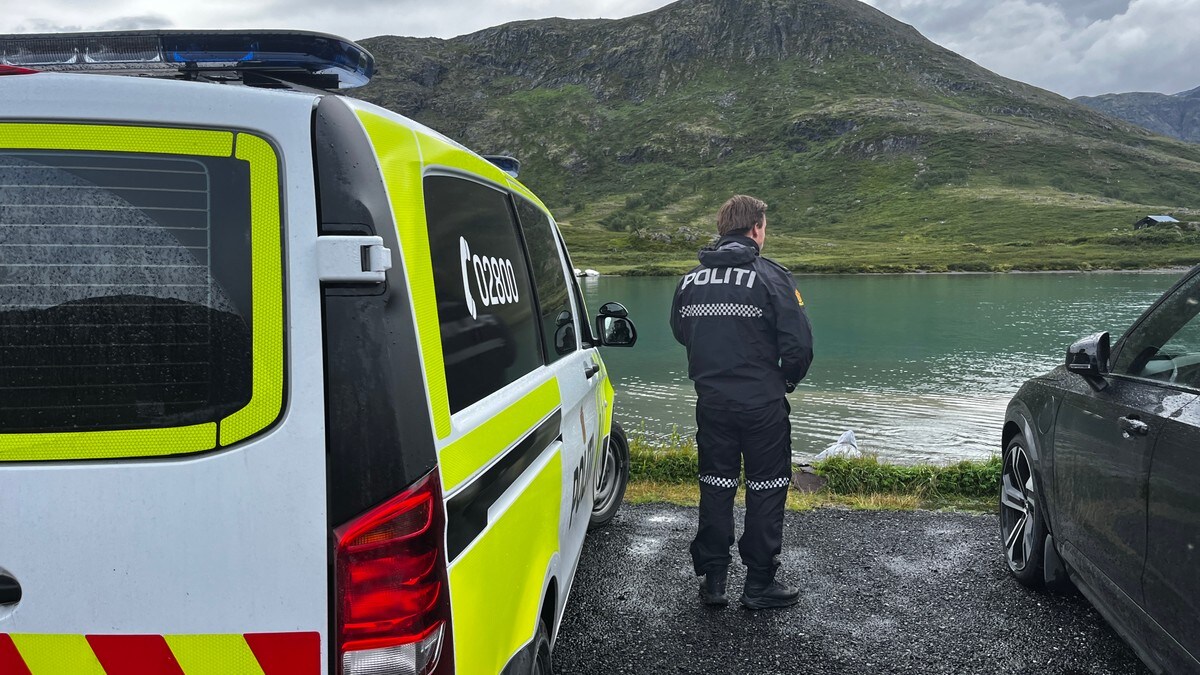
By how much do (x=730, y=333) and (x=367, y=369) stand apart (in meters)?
2.60

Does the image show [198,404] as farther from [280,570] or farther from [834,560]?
[834,560]

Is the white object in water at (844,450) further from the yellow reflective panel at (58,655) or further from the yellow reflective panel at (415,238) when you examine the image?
the yellow reflective panel at (58,655)

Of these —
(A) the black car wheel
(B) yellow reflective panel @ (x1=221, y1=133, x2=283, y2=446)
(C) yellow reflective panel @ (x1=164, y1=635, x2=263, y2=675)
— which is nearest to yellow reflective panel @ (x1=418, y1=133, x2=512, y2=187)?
(B) yellow reflective panel @ (x1=221, y1=133, x2=283, y2=446)

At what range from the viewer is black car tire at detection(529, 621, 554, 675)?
85.4 inches

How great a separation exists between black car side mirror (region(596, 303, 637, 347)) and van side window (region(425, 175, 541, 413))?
1.81 meters

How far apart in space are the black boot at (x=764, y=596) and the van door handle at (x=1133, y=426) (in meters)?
1.75

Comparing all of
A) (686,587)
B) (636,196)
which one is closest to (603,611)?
(686,587)

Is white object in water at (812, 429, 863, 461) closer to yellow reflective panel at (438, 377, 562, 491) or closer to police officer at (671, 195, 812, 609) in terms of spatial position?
police officer at (671, 195, 812, 609)

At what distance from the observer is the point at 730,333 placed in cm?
382

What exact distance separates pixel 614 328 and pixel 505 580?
2785mm

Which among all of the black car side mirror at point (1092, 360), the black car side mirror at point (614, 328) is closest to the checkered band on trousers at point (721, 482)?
the black car side mirror at point (614, 328)

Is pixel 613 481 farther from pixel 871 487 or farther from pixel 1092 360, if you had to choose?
pixel 1092 360

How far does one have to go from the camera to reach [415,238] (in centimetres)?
163

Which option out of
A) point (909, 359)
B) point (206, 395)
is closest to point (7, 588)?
point (206, 395)
